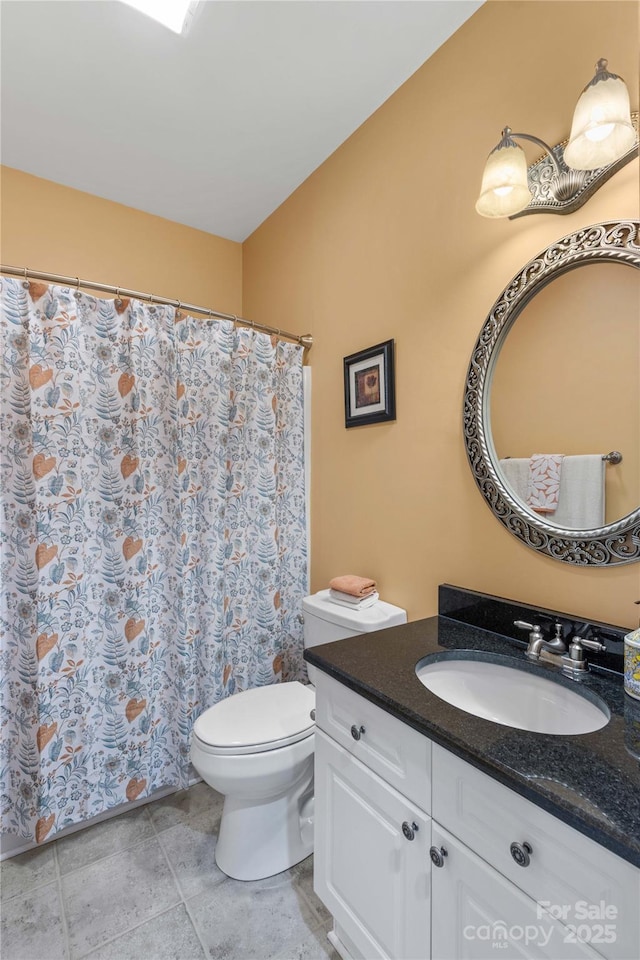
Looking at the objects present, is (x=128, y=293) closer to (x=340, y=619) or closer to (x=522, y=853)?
(x=340, y=619)

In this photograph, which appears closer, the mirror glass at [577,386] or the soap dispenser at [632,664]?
the soap dispenser at [632,664]

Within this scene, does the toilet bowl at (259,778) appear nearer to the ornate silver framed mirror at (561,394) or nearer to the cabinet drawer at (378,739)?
the cabinet drawer at (378,739)

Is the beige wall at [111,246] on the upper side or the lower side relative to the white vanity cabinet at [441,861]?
upper

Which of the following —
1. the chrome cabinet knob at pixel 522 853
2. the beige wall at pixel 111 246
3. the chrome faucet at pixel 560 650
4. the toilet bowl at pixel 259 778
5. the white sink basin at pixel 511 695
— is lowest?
the toilet bowl at pixel 259 778

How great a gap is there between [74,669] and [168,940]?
2.74 feet

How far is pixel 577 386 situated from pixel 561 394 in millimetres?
43

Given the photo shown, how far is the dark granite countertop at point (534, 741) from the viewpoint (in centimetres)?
60

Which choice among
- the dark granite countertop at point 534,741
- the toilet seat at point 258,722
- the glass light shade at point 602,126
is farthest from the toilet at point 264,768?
the glass light shade at point 602,126

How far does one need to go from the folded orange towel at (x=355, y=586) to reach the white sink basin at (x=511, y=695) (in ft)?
1.72

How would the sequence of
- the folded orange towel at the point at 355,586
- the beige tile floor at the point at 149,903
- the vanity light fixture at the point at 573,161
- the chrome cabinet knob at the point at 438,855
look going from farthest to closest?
the folded orange towel at the point at 355,586 → the beige tile floor at the point at 149,903 → the vanity light fixture at the point at 573,161 → the chrome cabinet knob at the point at 438,855

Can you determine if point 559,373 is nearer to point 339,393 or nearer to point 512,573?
point 512,573

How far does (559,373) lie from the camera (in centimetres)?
116

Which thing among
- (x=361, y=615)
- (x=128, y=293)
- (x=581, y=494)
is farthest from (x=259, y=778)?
(x=128, y=293)

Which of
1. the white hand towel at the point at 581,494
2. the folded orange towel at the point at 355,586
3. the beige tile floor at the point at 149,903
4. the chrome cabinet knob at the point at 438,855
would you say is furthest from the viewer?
the folded orange towel at the point at 355,586
